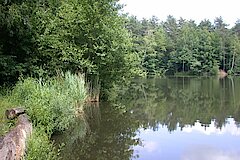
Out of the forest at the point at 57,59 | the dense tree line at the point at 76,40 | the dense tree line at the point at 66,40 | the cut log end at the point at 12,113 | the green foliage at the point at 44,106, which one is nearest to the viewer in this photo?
the cut log end at the point at 12,113

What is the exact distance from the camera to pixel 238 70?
2260 inches

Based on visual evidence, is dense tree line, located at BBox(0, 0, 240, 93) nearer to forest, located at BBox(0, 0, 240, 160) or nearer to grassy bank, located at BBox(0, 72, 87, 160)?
forest, located at BBox(0, 0, 240, 160)

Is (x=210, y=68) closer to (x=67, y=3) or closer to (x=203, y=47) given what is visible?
(x=203, y=47)

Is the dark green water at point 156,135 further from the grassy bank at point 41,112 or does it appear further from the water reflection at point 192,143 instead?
the grassy bank at point 41,112

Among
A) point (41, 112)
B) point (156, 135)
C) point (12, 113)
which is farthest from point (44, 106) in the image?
point (156, 135)

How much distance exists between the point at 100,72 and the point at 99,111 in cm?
272

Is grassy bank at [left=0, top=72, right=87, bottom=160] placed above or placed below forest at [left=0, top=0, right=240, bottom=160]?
below

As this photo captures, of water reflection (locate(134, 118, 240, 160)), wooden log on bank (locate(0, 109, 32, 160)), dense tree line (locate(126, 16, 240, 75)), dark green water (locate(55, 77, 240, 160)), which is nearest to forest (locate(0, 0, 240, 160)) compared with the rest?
wooden log on bank (locate(0, 109, 32, 160))

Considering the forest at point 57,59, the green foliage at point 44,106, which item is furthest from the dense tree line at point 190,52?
the green foliage at point 44,106

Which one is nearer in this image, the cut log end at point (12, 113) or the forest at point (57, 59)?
the cut log end at point (12, 113)

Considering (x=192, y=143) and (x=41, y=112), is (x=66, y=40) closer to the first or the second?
(x=41, y=112)

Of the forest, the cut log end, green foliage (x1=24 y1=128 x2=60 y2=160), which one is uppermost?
the forest

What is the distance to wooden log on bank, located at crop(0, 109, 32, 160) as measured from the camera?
16.7ft

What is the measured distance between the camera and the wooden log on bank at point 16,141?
16.7ft
